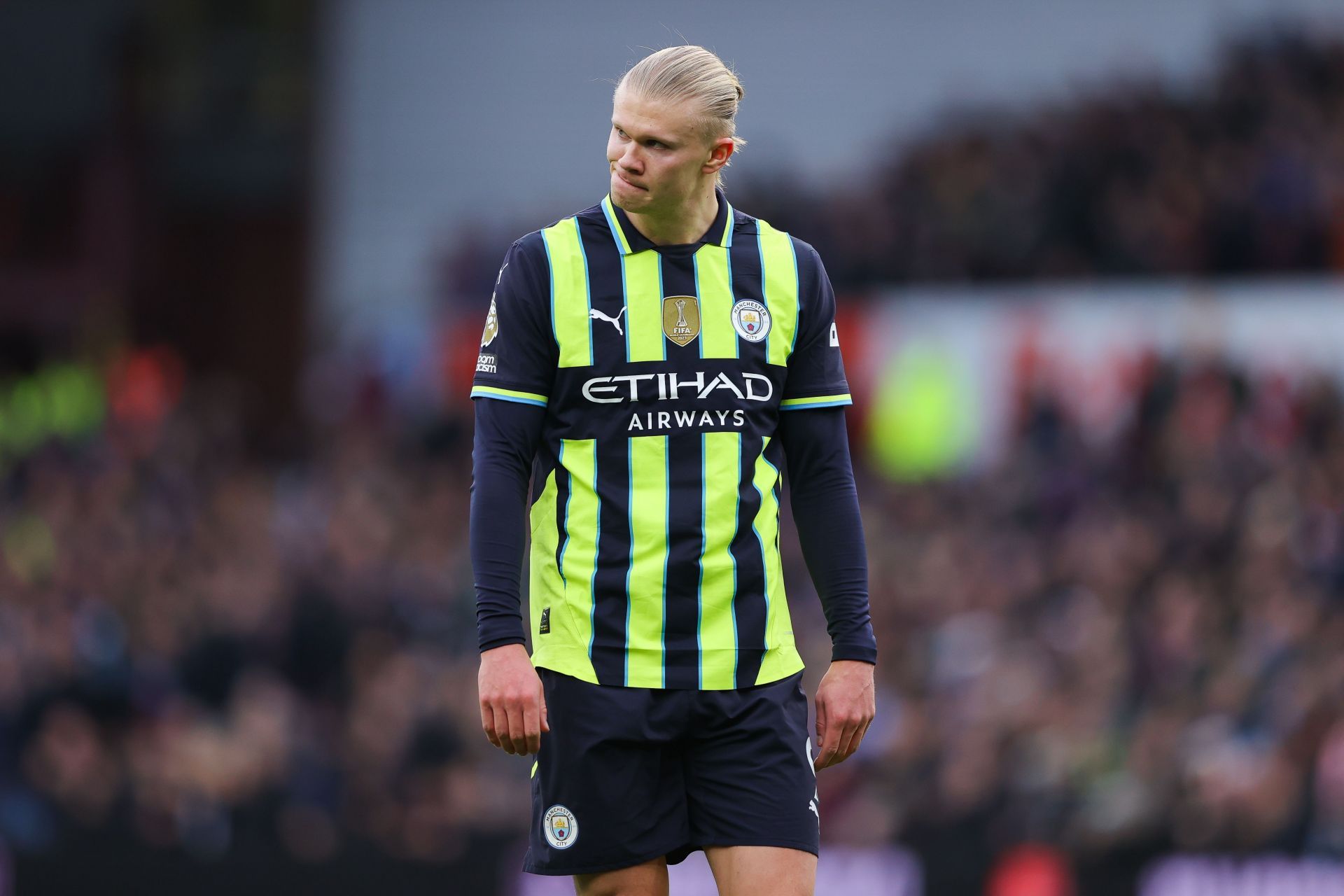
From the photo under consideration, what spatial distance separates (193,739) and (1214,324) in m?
6.15

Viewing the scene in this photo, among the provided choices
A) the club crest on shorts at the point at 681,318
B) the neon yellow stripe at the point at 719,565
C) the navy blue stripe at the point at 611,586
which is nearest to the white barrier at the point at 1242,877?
the neon yellow stripe at the point at 719,565

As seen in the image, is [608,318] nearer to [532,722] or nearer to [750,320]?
[750,320]

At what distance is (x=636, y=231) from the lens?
144 inches

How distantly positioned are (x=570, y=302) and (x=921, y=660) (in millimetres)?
6159

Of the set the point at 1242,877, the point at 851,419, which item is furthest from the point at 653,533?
the point at 851,419

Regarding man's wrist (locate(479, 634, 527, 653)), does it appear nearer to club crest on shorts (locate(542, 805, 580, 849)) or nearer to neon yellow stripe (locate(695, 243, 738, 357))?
club crest on shorts (locate(542, 805, 580, 849))

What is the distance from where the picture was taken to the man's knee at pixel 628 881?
11.6 feet

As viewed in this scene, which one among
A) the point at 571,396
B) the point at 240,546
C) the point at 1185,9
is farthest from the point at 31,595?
the point at 1185,9

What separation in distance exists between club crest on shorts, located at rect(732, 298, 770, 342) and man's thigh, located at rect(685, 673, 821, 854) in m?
0.66

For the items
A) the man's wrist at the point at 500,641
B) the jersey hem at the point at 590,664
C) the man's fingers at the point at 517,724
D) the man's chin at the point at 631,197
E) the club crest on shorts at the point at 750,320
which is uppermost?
the man's chin at the point at 631,197

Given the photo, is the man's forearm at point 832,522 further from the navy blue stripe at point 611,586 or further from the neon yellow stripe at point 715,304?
the navy blue stripe at point 611,586

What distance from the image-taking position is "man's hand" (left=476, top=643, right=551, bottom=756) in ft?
11.1

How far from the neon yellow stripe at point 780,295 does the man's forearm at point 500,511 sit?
0.47m

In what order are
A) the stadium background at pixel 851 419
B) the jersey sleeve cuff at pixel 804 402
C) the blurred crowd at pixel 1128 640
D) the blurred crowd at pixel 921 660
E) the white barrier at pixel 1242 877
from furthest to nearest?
the stadium background at pixel 851 419 → the blurred crowd at pixel 921 660 → the blurred crowd at pixel 1128 640 → the white barrier at pixel 1242 877 → the jersey sleeve cuff at pixel 804 402
